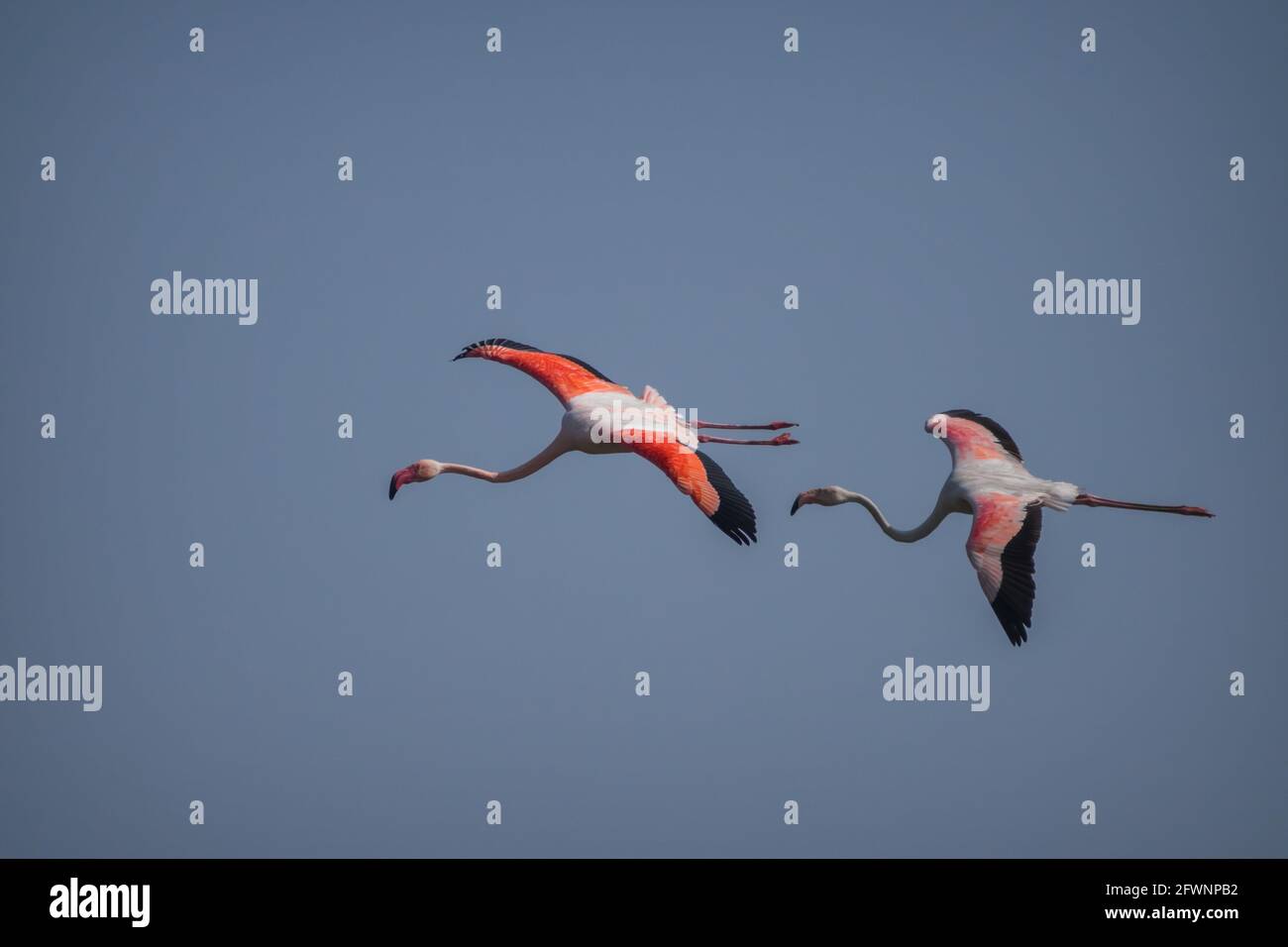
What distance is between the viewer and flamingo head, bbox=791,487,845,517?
22.4 m

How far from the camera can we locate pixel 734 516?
1869cm

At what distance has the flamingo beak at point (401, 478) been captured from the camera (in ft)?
75.5

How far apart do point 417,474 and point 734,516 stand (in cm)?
548

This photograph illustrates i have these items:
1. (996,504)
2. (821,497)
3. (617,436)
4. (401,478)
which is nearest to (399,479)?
(401,478)

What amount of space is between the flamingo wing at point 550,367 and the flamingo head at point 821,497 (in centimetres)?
234

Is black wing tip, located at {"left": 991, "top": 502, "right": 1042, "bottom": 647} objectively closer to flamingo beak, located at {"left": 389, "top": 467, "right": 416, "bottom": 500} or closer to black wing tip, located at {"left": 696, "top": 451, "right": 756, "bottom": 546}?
black wing tip, located at {"left": 696, "top": 451, "right": 756, "bottom": 546}

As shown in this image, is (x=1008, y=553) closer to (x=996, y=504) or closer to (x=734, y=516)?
(x=996, y=504)

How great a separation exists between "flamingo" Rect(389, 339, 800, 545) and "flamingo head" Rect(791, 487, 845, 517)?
2.90 ft

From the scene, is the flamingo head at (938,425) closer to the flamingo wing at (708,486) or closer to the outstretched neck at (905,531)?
the outstretched neck at (905,531)
